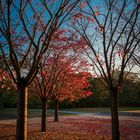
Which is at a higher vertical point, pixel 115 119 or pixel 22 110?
pixel 22 110

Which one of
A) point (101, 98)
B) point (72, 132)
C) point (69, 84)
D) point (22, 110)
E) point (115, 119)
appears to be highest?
point (69, 84)

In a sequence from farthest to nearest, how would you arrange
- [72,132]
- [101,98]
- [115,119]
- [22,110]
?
1. [101,98]
2. [72,132]
3. [115,119]
4. [22,110]

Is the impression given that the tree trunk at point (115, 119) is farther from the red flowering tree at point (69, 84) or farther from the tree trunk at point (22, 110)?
the red flowering tree at point (69, 84)

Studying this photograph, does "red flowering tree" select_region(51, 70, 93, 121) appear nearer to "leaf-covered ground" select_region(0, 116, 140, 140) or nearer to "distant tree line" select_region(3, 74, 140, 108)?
"leaf-covered ground" select_region(0, 116, 140, 140)

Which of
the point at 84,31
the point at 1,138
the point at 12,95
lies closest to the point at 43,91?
the point at 1,138

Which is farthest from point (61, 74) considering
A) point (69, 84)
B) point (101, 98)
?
point (101, 98)

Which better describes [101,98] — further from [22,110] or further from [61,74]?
[22,110]

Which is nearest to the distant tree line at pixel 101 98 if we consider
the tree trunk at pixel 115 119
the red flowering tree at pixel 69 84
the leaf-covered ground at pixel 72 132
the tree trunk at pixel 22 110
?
the red flowering tree at pixel 69 84

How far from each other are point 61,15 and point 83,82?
14.6 meters

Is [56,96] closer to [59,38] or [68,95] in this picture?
[68,95]

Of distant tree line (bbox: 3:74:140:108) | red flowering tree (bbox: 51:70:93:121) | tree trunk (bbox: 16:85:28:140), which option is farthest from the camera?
distant tree line (bbox: 3:74:140:108)

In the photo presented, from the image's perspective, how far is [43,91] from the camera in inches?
635

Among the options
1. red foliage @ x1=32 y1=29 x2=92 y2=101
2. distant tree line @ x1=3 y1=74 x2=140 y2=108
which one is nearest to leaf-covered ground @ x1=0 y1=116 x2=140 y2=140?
red foliage @ x1=32 y1=29 x2=92 y2=101

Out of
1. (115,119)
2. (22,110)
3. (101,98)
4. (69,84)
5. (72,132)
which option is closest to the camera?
(22,110)
